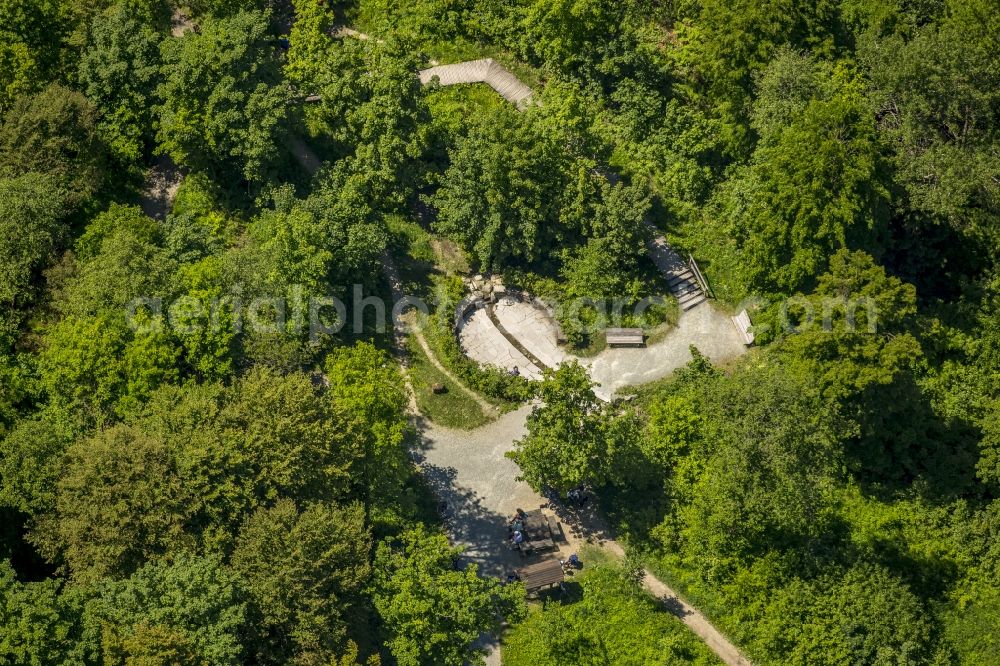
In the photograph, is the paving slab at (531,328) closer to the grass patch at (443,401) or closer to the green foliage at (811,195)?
the grass patch at (443,401)

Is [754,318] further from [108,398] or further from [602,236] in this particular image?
[108,398]

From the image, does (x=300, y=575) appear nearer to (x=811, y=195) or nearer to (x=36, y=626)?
(x=36, y=626)

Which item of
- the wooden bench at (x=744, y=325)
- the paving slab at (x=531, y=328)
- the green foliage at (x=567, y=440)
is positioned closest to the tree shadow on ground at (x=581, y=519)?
the green foliage at (x=567, y=440)

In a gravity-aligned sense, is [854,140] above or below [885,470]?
above

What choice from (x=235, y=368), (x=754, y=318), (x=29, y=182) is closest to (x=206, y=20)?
(x=29, y=182)

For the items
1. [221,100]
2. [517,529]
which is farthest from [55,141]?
[517,529]

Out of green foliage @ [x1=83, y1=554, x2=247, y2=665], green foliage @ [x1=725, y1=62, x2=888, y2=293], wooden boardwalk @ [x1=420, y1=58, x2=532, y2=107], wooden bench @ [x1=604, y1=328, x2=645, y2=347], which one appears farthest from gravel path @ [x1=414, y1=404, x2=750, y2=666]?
wooden boardwalk @ [x1=420, y1=58, x2=532, y2=107]

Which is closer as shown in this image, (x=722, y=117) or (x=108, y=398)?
(x=108, y=398)
